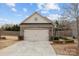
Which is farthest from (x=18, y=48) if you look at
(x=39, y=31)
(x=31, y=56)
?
(x=39, y=31)

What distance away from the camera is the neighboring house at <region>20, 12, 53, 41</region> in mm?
3859

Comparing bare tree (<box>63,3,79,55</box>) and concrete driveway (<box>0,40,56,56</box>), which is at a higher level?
bare tree (<box>63,3,79,55</box>)

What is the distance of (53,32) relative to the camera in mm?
3938

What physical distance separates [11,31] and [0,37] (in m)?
0.26

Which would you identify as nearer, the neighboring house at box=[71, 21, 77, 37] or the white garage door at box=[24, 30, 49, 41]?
the neighboring house at box=[71, 21, 77, 37]

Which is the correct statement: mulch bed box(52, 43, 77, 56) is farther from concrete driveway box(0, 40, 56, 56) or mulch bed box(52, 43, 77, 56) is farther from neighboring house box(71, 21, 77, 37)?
neighboring house box(71, 21, 77, 37)

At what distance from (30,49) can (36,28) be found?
455 mm

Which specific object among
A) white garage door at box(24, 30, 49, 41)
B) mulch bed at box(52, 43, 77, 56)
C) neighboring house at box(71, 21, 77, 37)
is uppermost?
neighboring house at box(71, 21, 77, 37)

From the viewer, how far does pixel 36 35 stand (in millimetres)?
3982

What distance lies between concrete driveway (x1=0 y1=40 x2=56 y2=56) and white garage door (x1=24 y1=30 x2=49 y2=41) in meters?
0.08

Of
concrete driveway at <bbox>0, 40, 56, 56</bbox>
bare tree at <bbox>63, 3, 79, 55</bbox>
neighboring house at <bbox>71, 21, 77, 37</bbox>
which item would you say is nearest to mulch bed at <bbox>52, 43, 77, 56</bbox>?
concrete driveway at <bbox>0, 40, 56, 56</bbox>

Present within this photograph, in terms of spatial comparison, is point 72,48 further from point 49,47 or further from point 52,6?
point 52,6

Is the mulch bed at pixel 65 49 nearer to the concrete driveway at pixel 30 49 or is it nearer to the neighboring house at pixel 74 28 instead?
the concrete driveway at pixel 30 49

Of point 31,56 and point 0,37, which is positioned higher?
point 0,37
